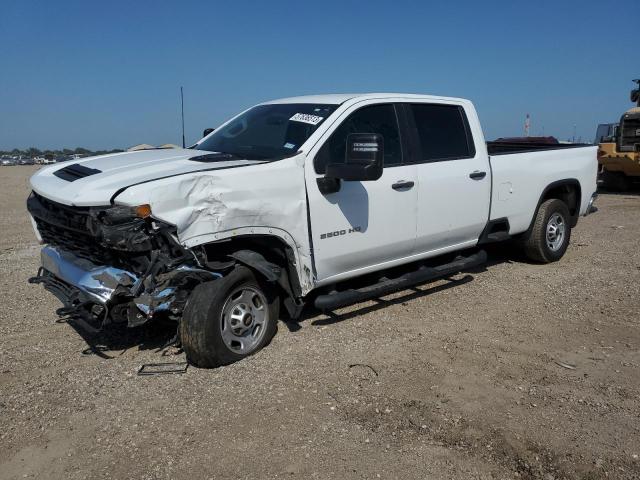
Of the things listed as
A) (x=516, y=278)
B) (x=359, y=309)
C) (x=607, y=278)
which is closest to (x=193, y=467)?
(x=359, y=309)

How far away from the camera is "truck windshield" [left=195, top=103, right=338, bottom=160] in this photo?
4926 mm

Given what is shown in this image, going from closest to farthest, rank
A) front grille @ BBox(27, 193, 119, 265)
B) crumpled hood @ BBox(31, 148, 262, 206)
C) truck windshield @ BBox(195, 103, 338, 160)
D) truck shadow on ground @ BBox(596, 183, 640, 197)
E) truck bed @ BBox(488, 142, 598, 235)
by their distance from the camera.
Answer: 1. crumpled hood @ BBox(31, 148, 262, 206)
2. front grille @ BBox(27, 193, 119, 265)
3. truck windshield @ BBox(195, 103, 338, 160)
4. truck bed @ BBox(488, 142, 598, 235)
5. truck shadow on ground @ BBox(596, 183, 640, 197)

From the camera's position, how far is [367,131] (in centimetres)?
524

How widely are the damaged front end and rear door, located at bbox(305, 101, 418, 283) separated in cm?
103

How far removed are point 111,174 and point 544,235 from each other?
5213mm

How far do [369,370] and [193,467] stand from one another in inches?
63.4

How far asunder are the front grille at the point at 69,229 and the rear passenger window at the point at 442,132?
2.98m

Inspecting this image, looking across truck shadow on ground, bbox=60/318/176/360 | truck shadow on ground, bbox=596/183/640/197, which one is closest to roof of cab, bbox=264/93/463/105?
truck shadow on ground, bbox=60/318/176/360

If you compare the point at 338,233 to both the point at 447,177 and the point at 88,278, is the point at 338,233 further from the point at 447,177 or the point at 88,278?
the point at 88,278

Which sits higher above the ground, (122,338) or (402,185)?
(402,185)

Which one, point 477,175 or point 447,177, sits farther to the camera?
point 477,175

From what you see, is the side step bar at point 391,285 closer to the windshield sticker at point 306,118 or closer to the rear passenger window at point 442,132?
the rear passenger window at point 442,132

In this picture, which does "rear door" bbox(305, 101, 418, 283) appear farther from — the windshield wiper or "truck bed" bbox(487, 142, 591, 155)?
"truck bed" bbox(487, 142, 591, 155)

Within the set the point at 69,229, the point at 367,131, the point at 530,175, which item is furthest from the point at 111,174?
the point at 530,175
